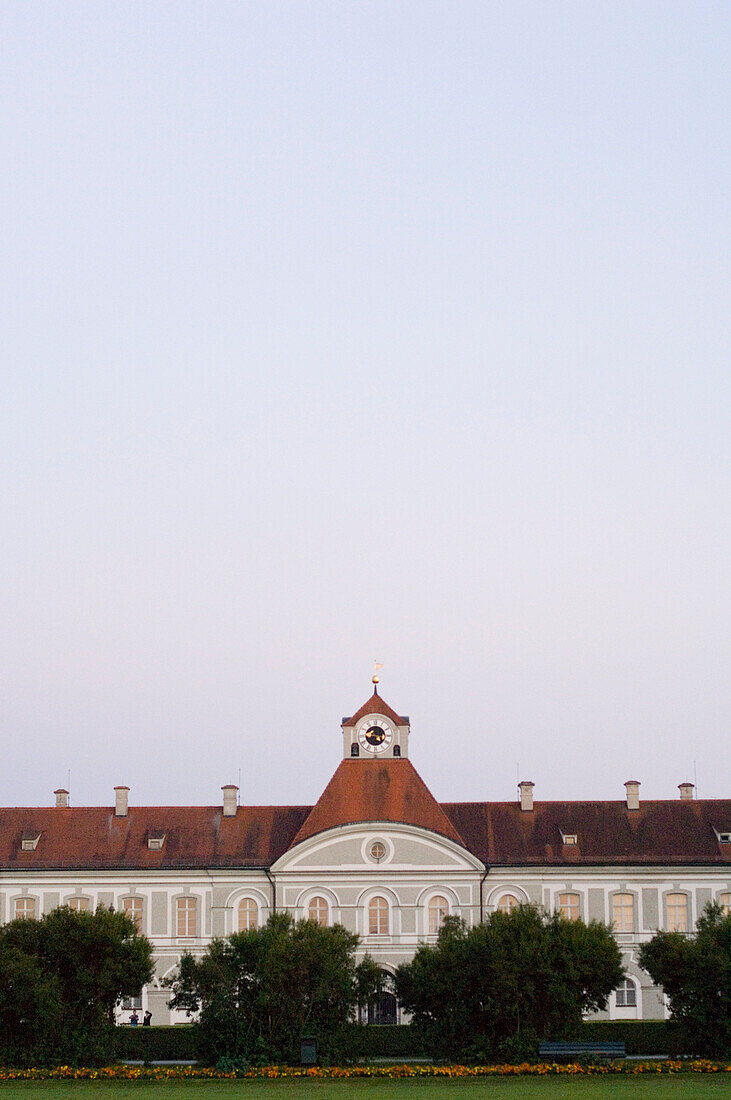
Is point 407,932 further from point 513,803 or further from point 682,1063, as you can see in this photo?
point 682,1063

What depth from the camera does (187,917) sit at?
7269 centimetres

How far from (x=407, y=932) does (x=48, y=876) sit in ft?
55.6

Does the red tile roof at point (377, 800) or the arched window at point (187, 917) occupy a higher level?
the red tile roof at point (377, 800)

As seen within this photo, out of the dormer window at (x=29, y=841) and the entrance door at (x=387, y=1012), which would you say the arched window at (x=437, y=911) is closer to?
the entrance door at (x=387, y=1012)

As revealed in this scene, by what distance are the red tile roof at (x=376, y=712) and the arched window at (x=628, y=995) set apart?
15.8 meters

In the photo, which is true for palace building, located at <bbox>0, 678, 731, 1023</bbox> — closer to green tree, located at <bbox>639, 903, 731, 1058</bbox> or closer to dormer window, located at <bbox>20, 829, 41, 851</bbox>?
dormer window, located at <bbox>20, 829, 41, 851</bbox>

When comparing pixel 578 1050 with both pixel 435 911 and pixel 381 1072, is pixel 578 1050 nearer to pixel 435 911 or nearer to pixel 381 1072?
pixel 381 1072

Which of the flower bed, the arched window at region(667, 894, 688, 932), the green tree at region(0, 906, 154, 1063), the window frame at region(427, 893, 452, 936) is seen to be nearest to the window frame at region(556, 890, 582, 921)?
the arched window at region(667, 894, 688, 932)

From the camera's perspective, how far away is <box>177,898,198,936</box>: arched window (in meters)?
72.5

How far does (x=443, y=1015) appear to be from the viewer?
166ft

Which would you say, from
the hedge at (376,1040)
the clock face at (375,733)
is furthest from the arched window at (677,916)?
the hedge at (376,1040)

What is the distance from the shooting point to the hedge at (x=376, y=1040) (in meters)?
49.8

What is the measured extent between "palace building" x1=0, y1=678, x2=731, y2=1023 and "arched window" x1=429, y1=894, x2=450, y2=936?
0.21 feet

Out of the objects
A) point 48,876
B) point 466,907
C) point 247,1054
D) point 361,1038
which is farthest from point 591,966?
point 48,876
